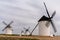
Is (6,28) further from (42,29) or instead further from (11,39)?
(11,39)

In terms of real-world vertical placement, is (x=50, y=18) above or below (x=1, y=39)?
above

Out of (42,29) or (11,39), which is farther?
(42,29)

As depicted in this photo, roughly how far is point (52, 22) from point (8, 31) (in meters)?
34.8

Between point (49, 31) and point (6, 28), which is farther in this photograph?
point (6, 28)

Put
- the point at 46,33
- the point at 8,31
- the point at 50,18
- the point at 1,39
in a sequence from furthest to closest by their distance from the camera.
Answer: the point at 8,31
the point at 50,18
the point at 46,33
the point at 1,39

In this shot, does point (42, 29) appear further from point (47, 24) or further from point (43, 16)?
point (43, 16)

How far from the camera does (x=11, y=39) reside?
3506 cm

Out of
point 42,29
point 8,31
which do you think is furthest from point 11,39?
point 8,31

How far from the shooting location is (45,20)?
54281 mm

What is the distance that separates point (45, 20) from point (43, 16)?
2.94 metres

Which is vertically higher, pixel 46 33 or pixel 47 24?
pixel 47 24

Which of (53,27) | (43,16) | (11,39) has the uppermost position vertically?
(43,16)

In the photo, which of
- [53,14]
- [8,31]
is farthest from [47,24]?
[8,31]

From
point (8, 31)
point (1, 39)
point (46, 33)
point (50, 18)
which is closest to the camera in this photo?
point (1, 39)
